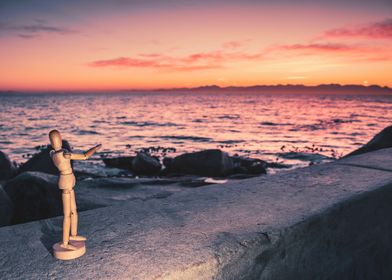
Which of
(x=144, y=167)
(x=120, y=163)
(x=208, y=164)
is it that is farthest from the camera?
(x=120, y=163)

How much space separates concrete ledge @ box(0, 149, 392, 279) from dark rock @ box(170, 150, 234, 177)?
7111 millimetres

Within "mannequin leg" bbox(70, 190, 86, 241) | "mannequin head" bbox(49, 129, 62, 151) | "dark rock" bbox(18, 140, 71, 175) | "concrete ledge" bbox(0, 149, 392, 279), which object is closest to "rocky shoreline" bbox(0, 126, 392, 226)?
"dark rock" bbox(18, 140, 71, 175)

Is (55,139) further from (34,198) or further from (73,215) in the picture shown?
(34,198)

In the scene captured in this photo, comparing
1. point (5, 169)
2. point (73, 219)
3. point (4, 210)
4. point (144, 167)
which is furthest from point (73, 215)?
point (144, 167)

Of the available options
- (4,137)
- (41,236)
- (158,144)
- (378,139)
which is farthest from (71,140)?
(41,236)

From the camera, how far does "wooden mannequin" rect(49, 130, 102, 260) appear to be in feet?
4.52

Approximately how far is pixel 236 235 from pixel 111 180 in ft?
18.1

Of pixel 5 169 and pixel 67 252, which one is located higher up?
pixel 67 252

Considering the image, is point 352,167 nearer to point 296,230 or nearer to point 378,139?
point 296,230

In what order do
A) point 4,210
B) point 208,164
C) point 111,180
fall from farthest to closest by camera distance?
point 208,164 → point 111,180 → point 4,210

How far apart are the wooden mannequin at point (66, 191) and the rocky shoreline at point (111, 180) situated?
66.8 inches

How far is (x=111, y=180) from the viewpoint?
269 inches

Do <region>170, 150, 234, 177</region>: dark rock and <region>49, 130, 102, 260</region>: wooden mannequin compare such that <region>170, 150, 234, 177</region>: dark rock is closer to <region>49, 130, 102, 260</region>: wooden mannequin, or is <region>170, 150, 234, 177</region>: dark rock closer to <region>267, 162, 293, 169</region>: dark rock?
<region>267, 162, 293, 169</region>: dark rock

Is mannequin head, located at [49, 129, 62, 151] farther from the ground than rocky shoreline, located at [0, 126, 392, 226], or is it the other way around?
mannequin head, located at [49, 129, 62, 151]
